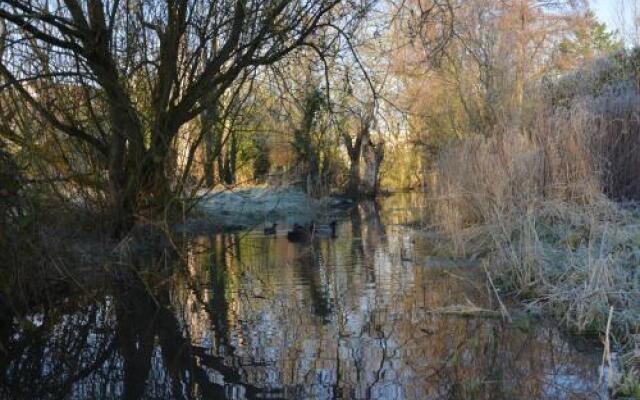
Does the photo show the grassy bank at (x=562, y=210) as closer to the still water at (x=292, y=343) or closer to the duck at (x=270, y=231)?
the still water at (x=292, y=343)

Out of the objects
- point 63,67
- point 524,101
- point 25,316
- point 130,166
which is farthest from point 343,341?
point 524,101

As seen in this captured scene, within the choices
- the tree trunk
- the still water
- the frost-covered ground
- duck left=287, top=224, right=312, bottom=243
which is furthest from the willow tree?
the tree trunk

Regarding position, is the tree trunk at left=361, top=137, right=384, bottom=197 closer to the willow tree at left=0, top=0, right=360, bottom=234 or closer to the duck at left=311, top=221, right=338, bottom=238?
the duck at left=311, top=221, right=338, bottom=238

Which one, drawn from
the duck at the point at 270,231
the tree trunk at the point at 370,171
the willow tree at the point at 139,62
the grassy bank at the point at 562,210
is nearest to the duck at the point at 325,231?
the duck at the point at 270,231

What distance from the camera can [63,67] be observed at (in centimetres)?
671

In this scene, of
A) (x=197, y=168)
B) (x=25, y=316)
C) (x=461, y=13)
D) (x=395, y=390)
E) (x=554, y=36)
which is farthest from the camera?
(x=554, y=36)

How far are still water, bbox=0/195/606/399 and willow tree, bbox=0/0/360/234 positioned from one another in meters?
1.51

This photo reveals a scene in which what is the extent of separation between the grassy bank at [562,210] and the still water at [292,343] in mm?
347

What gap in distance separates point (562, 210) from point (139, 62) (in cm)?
541

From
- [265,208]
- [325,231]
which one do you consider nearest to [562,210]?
[325,231]

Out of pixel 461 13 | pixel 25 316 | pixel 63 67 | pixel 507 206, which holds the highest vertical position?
pixel 461 13

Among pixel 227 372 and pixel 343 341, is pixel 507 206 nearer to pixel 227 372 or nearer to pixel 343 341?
pixel 343 341

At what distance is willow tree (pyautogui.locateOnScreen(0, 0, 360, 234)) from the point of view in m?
6.31

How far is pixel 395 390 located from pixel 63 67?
15.9 ft
